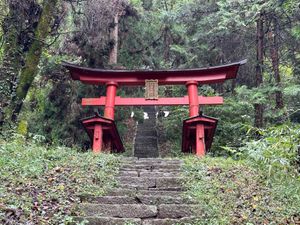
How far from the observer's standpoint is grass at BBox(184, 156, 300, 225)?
15.3 ft

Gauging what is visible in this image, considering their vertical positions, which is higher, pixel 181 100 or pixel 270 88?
pixel 270 88

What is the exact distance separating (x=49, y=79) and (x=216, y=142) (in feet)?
21.7

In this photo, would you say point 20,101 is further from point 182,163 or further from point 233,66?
point 233,66

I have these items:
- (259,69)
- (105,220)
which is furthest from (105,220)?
(259,69)

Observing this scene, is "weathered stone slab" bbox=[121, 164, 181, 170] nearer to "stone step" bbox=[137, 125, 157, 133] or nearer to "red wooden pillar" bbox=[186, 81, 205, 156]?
"red wooden pillar" bbox=[186, 81, 205, 156]

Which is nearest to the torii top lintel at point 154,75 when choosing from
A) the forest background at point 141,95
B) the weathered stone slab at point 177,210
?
the forest background at point 141,95

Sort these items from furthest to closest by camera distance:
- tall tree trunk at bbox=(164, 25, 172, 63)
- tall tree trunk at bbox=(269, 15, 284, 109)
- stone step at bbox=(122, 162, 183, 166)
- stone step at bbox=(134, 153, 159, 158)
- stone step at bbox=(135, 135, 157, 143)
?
1. tall tree trunk at bbox=(164, 25, 172, 63)
2. stone step at bbox=(135, 135, 157, 143)
3. stone step at bbox=(134, 153, 159, 158)
4. tall tree trunk at bbox=(269, 15, 284, 109)
5. stone step at bbox=(122, 162, 183, 166)

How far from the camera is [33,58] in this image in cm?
1063

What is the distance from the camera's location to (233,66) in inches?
445

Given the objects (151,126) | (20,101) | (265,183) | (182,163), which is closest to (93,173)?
(182,163)

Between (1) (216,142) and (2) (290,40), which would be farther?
(2) (290,40)

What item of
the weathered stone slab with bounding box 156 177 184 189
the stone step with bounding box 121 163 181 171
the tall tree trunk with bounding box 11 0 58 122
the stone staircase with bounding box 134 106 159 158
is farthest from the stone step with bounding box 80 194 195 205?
the stone staircase with bounding box 134 106 159 158

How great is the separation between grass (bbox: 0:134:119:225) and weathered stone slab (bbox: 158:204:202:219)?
1.12 meters

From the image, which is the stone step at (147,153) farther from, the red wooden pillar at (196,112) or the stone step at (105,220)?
the stone step at (105,220)
